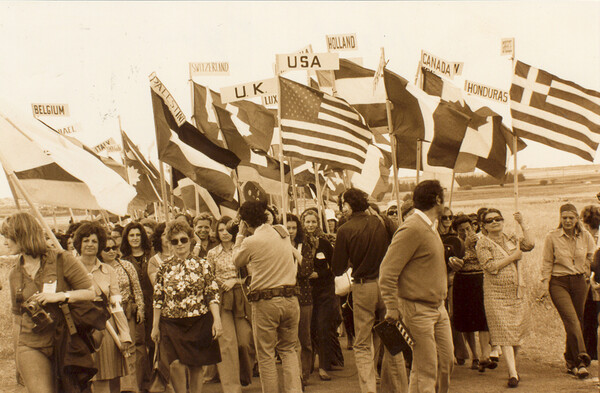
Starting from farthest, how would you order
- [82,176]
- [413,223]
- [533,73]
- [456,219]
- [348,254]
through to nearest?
1. [533,73]
2. [456,219]
3. [348,254]
4. [82,176]
5. [413,223]

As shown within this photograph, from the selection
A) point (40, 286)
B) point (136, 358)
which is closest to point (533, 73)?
point (136, 358)

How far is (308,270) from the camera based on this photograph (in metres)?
8.85

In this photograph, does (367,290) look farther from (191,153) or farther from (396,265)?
(191,153)

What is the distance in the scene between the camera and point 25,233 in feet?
18.4

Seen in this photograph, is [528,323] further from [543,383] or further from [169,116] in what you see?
[169,116]

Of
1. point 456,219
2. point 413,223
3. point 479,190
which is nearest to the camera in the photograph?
point 413,223

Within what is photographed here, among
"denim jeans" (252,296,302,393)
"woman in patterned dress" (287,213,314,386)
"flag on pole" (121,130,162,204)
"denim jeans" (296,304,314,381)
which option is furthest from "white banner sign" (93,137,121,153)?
"denim jeans" (252,296,302,393)

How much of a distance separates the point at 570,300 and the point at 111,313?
5.28 metres

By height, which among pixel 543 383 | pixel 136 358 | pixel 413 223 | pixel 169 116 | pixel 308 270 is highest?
pixel 169 116

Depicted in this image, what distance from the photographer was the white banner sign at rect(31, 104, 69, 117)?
10.8 meters

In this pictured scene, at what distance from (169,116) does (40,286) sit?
5.07 metres

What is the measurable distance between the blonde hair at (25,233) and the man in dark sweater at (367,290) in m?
3.23

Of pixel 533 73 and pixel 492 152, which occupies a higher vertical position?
pixel 533 73

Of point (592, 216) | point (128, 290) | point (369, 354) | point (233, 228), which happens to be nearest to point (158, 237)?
point (128, 290)
